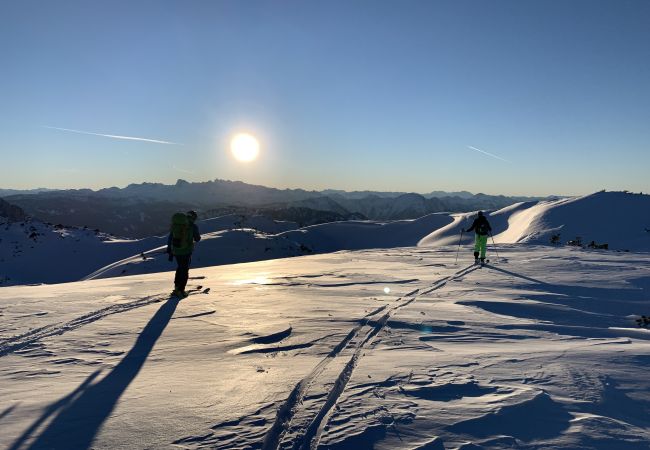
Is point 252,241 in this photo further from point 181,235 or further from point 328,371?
point 328,371

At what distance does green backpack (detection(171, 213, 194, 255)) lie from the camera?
10.9m

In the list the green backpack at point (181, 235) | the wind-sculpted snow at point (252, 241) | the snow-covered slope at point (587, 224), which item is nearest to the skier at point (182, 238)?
the green backpack at point (181, 235)

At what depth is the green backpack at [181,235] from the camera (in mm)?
10938

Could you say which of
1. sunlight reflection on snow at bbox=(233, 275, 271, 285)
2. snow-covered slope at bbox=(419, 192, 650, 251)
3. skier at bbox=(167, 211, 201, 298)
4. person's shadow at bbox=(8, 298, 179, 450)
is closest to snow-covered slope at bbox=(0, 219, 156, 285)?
sunlight reflection on snow at bbox=(233, 275, 271, 285)

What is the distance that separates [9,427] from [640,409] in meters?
5.76

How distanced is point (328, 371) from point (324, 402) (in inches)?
33.1

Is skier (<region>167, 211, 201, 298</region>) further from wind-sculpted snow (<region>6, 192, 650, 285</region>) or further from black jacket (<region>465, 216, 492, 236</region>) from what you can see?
wind-sculpted snow (<region>6, 192, 650, 285</region>)

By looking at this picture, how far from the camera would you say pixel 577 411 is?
12.9 feet

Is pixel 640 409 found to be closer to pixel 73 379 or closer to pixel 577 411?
pixel 577 411

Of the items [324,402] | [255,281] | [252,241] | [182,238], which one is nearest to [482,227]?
[255,281]

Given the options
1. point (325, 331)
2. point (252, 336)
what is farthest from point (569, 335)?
point (252, 336)

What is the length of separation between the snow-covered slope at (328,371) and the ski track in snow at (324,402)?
0.02m

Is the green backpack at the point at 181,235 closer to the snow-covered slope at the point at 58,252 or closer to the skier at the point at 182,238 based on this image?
the skier at the point at 182,238

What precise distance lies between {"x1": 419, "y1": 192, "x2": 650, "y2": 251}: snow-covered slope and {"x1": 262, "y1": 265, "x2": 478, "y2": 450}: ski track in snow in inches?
936
